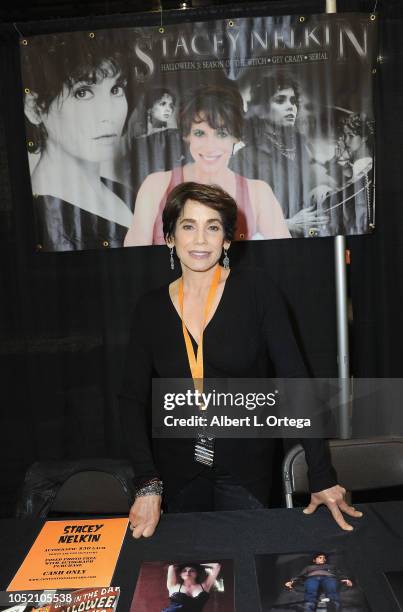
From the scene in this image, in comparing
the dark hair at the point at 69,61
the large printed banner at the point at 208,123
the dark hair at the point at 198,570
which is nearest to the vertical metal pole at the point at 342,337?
the large printed banner at the point at 208,123

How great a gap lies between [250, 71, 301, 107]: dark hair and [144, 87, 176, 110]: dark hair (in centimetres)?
39

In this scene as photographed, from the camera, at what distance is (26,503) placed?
1883mm

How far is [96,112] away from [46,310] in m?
1.02

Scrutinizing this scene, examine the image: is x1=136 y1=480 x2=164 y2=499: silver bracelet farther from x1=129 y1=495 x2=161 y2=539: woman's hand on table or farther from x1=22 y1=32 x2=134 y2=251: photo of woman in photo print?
x1=22 y1=32 x2=134 y2=251: photo of woman in photo print

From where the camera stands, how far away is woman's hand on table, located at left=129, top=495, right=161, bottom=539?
1363mm

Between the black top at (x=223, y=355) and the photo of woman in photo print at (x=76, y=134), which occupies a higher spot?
the photo of woman in photo print at (x=76, y=134)

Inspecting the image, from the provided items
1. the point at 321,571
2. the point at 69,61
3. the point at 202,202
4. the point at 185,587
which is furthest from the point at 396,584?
the point at 69,61

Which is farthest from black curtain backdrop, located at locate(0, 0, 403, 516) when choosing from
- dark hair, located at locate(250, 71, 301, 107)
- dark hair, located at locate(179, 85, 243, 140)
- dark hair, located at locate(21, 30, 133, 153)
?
dark hair, located at locate(179, 85, 243, 140)

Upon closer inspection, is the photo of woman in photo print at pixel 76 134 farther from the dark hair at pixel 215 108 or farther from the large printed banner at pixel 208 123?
the dark hair at pixel 215 108

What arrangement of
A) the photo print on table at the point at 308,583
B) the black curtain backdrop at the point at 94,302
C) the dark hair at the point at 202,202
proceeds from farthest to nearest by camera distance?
the black curtain backdrop at the point at 94,302
the dark hair at the point at 202,202
the photo print on table at the point at 308,583

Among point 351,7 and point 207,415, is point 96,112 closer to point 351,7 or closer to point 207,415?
point 351,7

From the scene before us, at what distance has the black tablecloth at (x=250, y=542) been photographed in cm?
114

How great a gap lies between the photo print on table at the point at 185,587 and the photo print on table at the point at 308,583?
72 mm

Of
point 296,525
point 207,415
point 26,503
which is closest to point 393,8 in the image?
point 207,415
